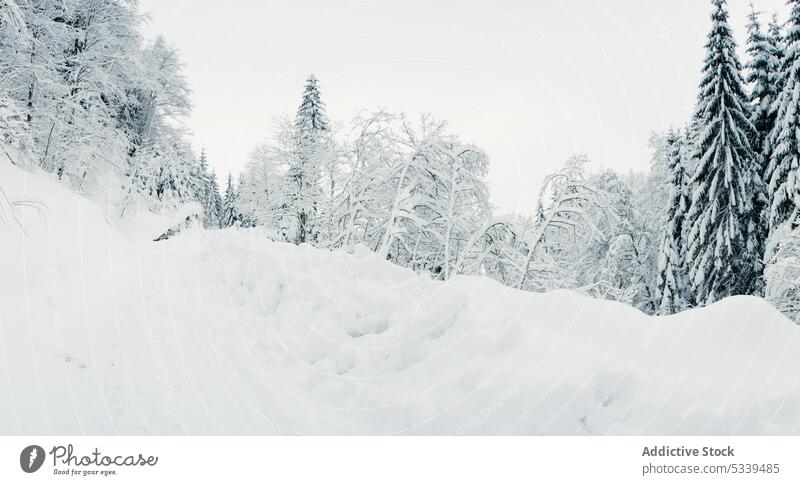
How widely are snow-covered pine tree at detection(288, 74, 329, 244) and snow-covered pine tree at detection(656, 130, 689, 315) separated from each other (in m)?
17.2

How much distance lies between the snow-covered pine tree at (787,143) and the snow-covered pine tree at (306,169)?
19.4 meters

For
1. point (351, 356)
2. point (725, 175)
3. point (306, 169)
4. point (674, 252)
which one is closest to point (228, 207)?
point (306, 169)

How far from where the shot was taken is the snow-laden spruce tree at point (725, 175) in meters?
19.1

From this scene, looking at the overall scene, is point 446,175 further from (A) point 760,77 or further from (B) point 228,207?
(B) point 228,207

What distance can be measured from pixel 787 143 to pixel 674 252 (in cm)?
704

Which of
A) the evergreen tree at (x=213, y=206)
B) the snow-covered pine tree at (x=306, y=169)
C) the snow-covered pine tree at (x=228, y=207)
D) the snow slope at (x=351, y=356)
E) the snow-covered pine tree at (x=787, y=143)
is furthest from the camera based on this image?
the snow-covered pine tree at (x=228, y=207)

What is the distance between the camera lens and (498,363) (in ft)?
15.8

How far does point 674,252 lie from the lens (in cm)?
2327

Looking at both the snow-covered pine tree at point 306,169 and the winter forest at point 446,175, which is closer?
the winter forest at point 446,175

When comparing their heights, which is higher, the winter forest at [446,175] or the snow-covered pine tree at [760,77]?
the snow-covered pine tree at [760,77]

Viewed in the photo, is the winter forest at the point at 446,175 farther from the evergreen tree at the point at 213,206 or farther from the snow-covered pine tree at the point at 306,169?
the evergreen tree at the point at 213,206

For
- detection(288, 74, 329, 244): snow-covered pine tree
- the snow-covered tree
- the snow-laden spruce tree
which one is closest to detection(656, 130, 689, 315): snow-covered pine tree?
the snow-laden spruce tree

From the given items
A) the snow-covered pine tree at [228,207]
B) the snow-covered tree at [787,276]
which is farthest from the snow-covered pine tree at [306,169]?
the snow-covered pine tree at [228,207]
